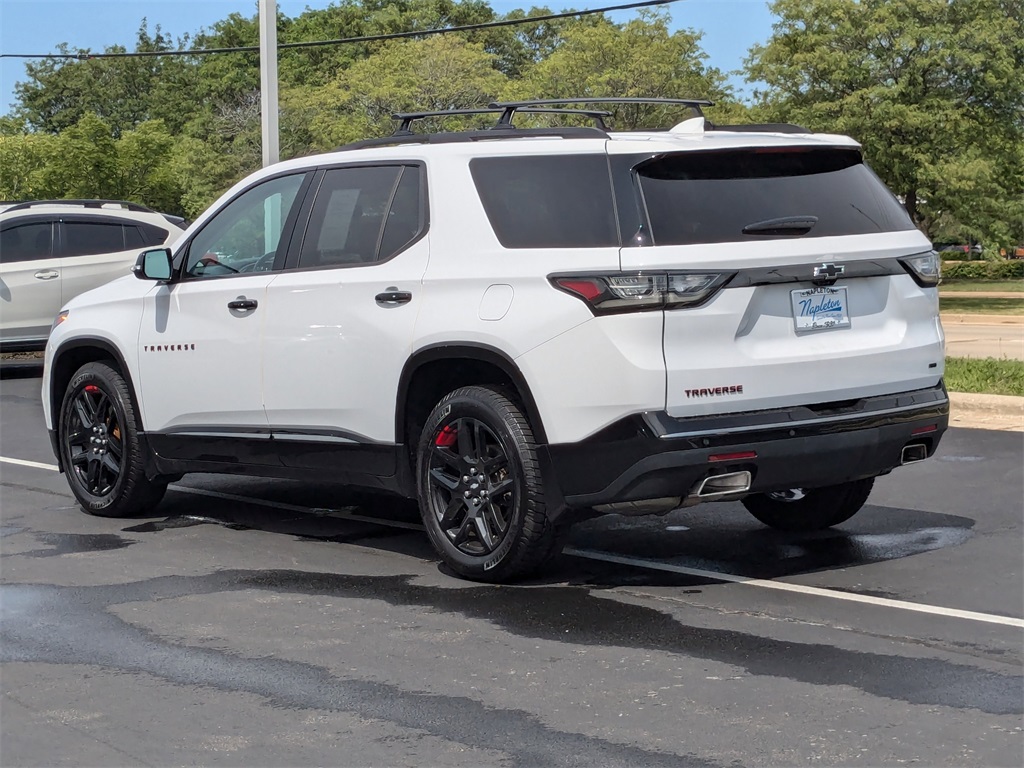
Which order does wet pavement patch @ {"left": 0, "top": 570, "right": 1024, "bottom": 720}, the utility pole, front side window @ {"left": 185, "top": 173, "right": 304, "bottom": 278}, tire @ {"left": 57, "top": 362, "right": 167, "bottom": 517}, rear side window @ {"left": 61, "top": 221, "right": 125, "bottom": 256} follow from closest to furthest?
wet pavement patch @ {"left": 0, "top": 570, "right": 1024, "bottom": 720} → front side window @ {"left": 185, "top": 173, "right": 304, "bottom": 278} → tire @ {"left": 57, "top": 362, "right": 167, "bottom": 517} → the utility pole → rear side window @ {"left": 61, "top": 221, "right": 125, "bottom": 256}

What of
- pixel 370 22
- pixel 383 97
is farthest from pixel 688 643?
pixel 370 22

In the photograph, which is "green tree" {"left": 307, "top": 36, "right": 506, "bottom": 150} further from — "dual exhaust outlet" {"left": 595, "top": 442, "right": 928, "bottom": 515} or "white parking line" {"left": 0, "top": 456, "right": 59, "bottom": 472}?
"dual exhaust outlet" {"left": 595, "top": 442, "right": 928, "bottom": 515}

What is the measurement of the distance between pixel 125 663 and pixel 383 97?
4783 cm

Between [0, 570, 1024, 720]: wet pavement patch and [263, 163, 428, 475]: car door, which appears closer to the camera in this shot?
[0, 570, 1024, 720]: wet pavement patch

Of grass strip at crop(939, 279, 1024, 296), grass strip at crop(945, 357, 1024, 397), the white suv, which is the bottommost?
grass strip at crop(939, 279, 1024, 296)

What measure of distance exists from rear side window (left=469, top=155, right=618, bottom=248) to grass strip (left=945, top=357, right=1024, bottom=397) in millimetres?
7359

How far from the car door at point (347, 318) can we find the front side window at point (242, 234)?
1.01 ft

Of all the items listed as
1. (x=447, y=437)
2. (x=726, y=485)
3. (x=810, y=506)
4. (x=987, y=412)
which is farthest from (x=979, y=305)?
(x=726, y=485)

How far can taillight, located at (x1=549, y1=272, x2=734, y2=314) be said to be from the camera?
582 cm

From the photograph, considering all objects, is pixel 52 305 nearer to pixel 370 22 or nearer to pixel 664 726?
pixel 664 726

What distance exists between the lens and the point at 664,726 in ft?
14.8

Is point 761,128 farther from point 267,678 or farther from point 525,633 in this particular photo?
point 267,678

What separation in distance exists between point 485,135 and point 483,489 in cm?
165

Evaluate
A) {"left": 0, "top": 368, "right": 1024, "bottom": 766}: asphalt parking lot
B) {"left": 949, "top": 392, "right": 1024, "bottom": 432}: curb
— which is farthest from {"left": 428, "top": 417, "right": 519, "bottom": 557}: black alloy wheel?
{"left": 949, "top": 392, "right": 1024, "bottom": 432}: curb
